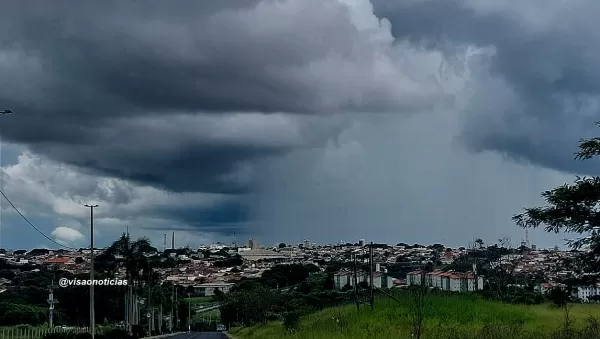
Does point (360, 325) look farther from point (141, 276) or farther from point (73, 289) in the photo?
point (73, 289)

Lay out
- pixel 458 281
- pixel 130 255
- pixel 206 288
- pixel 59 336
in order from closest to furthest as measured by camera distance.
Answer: pixel 59 336 < pixel 458 281 < pixel 130 255 < pixel 206 288

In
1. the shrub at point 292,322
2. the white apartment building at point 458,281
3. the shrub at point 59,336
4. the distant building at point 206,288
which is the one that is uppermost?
the white apartment building at point 458,281

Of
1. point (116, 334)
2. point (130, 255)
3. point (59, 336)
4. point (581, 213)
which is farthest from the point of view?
point (130, 255)

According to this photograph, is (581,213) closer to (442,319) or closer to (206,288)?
(442,319)

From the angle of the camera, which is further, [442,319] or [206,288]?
[206,288]

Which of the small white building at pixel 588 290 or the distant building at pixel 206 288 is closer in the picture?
the small white building at pixel 588 290

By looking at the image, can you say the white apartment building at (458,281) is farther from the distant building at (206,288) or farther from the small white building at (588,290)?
the distant building at (206,288)

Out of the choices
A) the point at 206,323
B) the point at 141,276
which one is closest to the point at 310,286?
the point at 141,276

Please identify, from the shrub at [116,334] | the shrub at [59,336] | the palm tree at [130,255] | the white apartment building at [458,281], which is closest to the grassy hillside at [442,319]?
the shrub at [59,336]

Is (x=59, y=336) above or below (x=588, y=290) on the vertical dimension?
below

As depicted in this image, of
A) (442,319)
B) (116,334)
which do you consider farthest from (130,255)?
(442,319)

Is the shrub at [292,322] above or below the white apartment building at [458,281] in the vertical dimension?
below

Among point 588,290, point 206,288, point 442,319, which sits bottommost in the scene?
point 206,288
